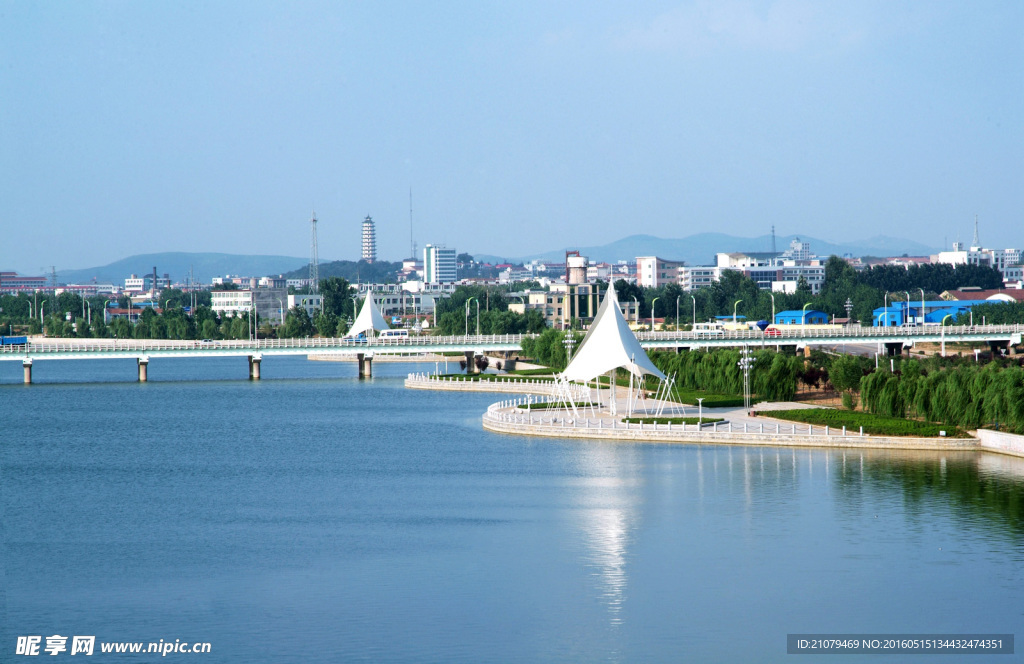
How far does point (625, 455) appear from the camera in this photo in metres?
49.2

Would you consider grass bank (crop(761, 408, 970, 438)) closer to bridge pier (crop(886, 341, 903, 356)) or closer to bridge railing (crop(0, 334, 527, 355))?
bridge railing (crop(0, 334, 527, 355))

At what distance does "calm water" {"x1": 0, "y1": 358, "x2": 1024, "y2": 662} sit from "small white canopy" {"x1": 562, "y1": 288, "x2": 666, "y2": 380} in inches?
268

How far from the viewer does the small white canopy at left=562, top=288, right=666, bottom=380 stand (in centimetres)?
5903

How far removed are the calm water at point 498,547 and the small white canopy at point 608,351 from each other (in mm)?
6803

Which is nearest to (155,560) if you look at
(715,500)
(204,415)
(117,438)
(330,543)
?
(330,543)

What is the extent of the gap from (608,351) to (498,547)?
28.2m

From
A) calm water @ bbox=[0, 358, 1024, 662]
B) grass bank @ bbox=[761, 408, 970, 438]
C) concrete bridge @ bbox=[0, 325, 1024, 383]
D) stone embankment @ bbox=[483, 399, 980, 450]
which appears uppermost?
concrete bridge @ bbox=[0, 325, 1024, 383]

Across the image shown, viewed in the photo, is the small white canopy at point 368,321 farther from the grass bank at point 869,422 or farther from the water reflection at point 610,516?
the water reflection at point 610,516

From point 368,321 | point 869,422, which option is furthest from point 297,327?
point 869,422

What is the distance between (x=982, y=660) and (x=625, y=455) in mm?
26146

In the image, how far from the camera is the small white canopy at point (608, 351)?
194 feet

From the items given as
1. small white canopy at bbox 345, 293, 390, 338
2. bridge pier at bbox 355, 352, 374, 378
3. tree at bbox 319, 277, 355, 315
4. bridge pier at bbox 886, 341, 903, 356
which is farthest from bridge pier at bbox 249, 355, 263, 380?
tree at bbox 319, 277, 355, 315

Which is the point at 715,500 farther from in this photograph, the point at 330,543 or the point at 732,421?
the point at 732,421

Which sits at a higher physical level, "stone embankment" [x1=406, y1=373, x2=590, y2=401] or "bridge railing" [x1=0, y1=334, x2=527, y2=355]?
"bridge railing" [x1=0, y1=334, x2=527, y2=355]
